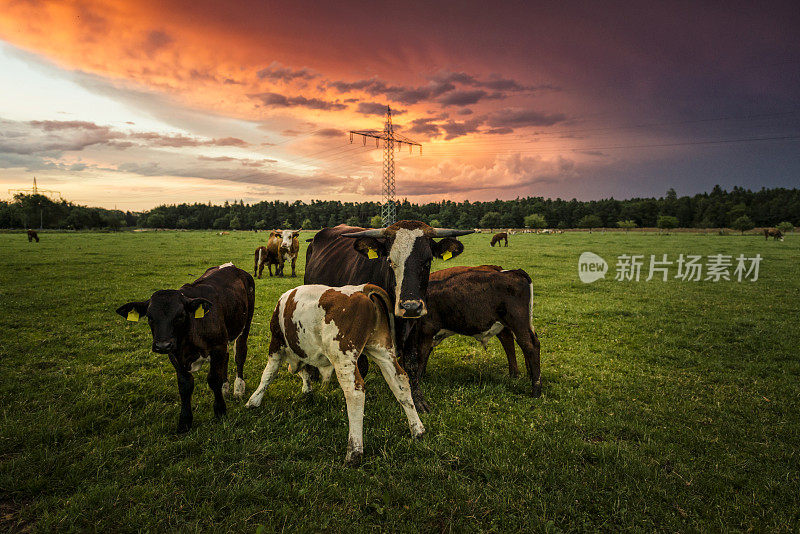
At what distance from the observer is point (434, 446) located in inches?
171

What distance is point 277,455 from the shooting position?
4176mm

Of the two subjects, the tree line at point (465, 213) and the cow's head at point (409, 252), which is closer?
the cow's head at point (409, 252)

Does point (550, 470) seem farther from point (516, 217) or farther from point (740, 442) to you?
point (516, 217)

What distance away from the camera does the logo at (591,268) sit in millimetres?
18169

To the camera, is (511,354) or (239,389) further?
(511,354)

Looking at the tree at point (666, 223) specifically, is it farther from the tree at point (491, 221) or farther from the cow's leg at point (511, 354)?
the cow's leg at point (511, 354)

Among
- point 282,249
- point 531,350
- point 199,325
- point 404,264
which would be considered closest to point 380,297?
point 404,264

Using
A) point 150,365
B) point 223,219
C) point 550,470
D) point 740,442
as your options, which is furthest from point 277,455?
point 223,219

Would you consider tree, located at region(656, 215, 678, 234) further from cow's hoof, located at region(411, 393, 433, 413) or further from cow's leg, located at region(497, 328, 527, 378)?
cow's hoof, located at region(411, 393, 433, 413)

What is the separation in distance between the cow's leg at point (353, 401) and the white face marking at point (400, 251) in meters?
0.99

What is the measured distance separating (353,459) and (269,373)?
1.83 metres

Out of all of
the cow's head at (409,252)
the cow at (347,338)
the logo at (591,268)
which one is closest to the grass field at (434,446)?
the cow at (347,338)

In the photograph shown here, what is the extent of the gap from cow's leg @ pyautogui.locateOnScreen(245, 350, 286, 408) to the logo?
51.2 feet

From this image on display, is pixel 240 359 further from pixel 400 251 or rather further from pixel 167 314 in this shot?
pixel 400 251
